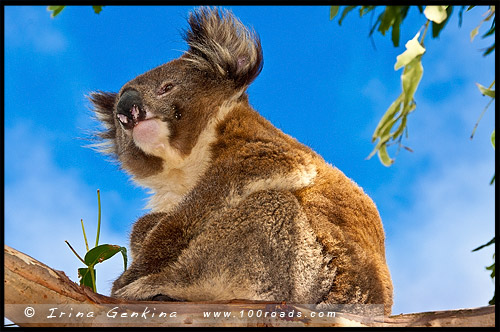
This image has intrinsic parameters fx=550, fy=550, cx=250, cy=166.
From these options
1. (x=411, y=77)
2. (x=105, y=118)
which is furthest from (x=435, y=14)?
(x=105, y=118)

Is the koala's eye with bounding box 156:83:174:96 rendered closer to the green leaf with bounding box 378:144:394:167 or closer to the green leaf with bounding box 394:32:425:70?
the green leaf with bounding box 394:32:425:70

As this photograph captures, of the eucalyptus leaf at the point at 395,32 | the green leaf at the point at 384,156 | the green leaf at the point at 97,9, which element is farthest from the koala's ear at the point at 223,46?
the green leaf at the point at 384,156

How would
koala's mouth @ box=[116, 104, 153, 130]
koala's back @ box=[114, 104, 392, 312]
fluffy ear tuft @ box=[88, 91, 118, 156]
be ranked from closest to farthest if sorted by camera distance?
koala's back @ box=[114, 104, 392, 312] < koala's mouth @ box=[116, 104, 153, 130] < fluffy ear tuft @ box=[88, 91, 118, 156]

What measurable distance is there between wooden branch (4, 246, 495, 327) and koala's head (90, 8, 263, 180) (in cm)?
184

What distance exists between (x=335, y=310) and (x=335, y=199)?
981 millimetres

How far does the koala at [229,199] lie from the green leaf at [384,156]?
5.22ft

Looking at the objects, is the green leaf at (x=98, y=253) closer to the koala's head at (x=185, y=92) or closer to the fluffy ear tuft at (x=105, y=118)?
the koala's head at (x=185, y=92)

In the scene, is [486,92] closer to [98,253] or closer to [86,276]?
[98,253]

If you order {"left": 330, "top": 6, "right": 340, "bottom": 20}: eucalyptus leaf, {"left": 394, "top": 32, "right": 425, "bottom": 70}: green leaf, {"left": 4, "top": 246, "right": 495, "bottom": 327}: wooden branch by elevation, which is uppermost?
{"left": 330, "top": 6, "right": 340, "bottom": 20}: eucalyptus leaf

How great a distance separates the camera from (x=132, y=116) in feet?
17.0

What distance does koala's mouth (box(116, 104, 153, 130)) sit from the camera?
5.14 metres

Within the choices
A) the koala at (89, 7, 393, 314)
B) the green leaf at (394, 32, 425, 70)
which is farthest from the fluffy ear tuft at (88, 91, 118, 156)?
the green leaf at (394, 32, 425, 70)

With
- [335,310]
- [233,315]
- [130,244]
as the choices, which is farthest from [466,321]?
[130,244]

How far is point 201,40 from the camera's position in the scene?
5711 mm
